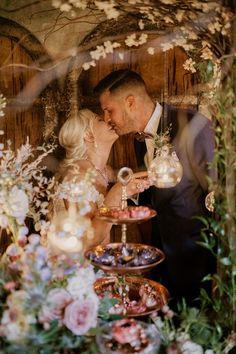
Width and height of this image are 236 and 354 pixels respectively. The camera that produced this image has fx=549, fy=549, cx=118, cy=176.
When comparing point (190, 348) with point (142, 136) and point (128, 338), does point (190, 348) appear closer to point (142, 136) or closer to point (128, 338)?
point (128, 338)

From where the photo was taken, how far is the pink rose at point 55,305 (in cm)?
286

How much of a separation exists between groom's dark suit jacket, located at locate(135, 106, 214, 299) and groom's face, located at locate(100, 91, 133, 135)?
0.18m

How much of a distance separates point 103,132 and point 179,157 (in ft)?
2.06

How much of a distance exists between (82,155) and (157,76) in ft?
2.78

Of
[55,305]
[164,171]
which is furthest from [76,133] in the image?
[55,305]

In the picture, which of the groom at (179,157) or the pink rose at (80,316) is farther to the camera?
the groom at (179,157)

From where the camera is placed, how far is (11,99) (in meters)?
4.29

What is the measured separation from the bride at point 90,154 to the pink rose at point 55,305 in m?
1.32

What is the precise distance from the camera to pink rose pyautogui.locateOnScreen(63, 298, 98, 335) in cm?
286

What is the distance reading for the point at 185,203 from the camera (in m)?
4.27

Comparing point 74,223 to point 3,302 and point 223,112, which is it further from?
point 223,112

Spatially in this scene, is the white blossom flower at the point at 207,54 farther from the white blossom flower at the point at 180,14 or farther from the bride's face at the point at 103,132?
the bride's face at the point at 103,132

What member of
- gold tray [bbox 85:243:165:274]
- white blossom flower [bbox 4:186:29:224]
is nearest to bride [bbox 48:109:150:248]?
gold tray [bbox 85:243:165:274]

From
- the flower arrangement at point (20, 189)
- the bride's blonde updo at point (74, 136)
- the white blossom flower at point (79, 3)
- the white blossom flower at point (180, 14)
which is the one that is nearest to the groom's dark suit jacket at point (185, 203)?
the bride's blonde updo at point (74, 136)
